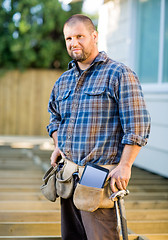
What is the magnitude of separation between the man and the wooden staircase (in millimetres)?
741

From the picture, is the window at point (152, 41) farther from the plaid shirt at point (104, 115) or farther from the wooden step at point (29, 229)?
the plaid shirt at point (104, 115)

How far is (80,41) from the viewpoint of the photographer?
187 centimetres

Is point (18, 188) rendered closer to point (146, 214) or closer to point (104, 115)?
point (146, 214)

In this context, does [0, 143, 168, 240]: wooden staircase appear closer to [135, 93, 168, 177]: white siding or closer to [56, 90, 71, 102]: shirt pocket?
[135, 93, 168, 177]: white siding

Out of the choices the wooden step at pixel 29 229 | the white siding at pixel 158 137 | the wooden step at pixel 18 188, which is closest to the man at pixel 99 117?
the wooden step at pixel 29 229

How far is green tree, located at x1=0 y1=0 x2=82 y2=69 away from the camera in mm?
9344

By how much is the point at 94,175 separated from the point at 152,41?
3.54m

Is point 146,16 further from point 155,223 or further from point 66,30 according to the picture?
Result: point 66,30

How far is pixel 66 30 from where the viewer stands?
6.30ft

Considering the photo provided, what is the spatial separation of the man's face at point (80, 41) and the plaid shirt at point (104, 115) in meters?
0.06

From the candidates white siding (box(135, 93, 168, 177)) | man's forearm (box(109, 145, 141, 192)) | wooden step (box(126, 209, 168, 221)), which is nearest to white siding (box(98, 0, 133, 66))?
white siding (box(135, 93, 168, 177))

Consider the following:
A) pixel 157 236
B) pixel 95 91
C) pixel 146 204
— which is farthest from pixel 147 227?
pixel 95 91

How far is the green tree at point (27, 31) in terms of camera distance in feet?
Result: 30.7

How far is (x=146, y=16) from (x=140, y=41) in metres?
0.33
